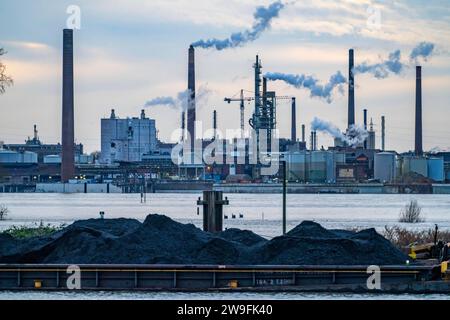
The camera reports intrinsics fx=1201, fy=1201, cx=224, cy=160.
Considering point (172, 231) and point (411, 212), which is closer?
point (172, 231)

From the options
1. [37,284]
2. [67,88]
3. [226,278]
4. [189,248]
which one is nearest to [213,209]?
[189,248]

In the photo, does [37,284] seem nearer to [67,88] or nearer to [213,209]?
[213,209]

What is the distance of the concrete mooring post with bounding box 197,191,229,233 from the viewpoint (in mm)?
50281

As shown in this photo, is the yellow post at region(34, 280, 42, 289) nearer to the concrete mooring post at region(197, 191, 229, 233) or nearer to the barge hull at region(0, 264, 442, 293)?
the barge hull at region(0, 264, 442, 293)

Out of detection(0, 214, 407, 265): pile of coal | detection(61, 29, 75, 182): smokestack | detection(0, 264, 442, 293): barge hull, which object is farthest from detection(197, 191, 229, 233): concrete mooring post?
detection(61, 29, 75, 182): smokestack

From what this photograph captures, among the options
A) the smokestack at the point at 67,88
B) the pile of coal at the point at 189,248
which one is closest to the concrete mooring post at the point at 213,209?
the pile of coal at the point at 189,248

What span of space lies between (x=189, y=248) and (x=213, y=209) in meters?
8.60

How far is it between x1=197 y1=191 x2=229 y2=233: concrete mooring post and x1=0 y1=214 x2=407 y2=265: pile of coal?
5620 mm
